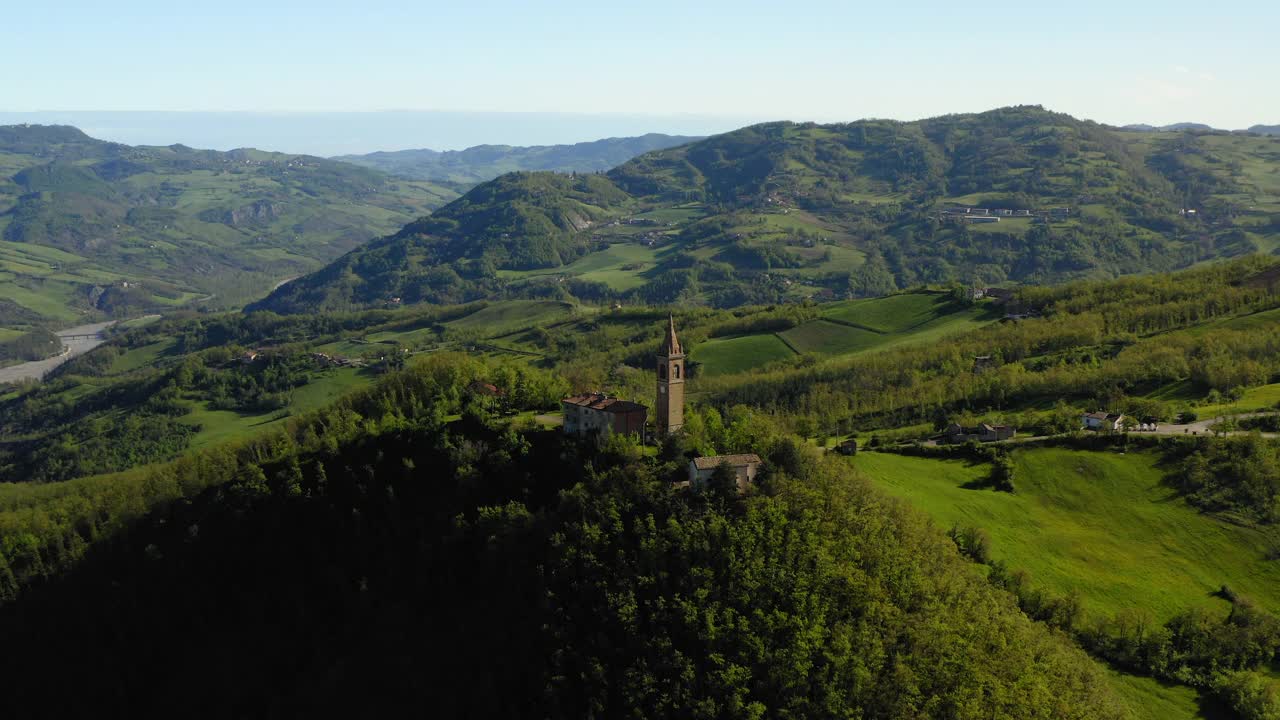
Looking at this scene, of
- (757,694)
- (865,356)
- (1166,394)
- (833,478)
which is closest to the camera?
(757,694)

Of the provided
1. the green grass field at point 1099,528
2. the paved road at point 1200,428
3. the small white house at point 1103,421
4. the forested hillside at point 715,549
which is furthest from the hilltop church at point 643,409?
the paved road at point 1200,428

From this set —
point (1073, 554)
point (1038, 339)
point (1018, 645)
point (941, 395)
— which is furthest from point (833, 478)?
point (1038, 339)

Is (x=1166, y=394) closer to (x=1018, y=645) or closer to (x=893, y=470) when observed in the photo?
(x=893, y=470)

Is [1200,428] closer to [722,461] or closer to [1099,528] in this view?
[1099,528]

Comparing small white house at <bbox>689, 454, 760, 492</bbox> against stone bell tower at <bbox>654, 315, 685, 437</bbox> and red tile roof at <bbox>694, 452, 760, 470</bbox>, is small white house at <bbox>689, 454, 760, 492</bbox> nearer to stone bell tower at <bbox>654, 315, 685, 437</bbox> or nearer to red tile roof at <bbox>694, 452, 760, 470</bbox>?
red tile roof at <bbox>694, 452, 760, 470</bbox>

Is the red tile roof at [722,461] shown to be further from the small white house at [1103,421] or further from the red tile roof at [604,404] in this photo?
the small white house at [1103,421]

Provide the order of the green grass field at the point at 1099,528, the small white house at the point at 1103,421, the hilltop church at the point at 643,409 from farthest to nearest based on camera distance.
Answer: the small white house at the point at 1103,421 → the green grass field at the point at 1099,528 → the hilltop church at the point at 643,409

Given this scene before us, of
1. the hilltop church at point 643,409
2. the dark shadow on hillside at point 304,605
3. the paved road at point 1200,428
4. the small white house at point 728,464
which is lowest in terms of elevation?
the dark shadow on hillside at point 304,605

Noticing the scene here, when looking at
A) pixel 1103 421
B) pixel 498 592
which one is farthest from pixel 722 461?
pixel 1103 421
